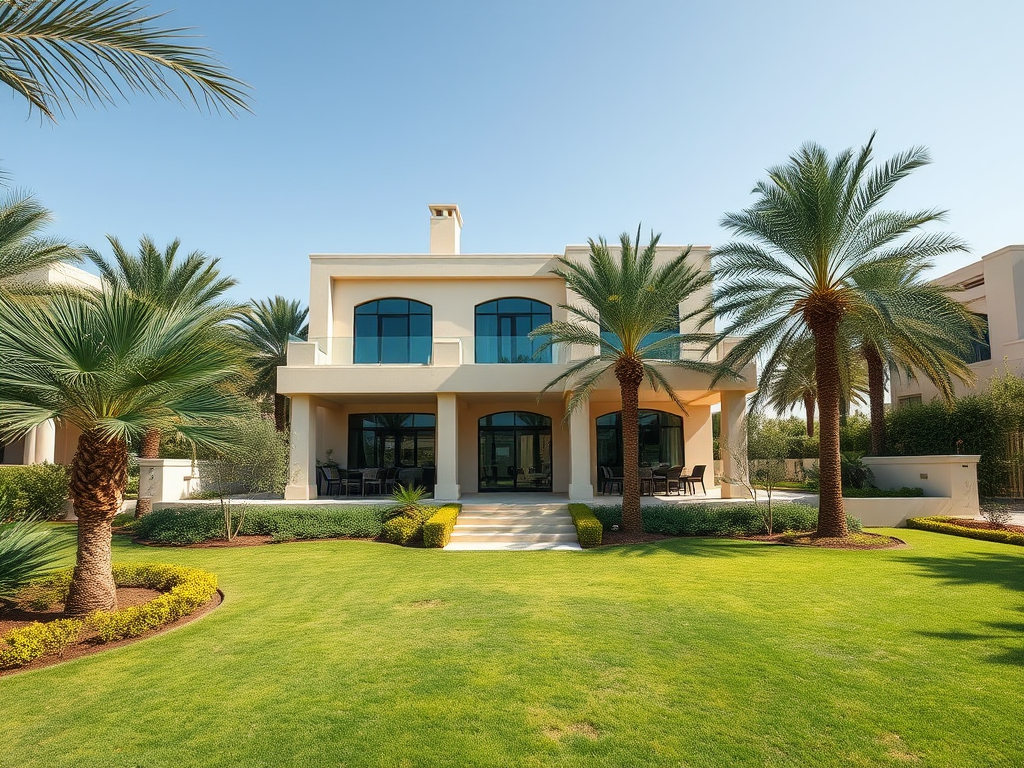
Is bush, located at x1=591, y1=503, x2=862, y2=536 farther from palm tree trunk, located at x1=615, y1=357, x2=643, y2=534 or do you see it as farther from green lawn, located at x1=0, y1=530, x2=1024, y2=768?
green lawn, located at x1=0, y1=530, x2=1024, y2=768

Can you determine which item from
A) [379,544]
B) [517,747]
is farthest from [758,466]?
[517,747]

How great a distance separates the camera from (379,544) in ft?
43.2

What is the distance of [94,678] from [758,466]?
20.4 m

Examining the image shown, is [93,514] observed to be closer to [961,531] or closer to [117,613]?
[117,613]

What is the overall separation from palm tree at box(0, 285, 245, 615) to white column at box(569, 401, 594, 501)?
10.5 metres

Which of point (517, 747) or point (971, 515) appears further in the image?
point (971, 515)

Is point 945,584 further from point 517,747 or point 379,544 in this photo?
point 379,544

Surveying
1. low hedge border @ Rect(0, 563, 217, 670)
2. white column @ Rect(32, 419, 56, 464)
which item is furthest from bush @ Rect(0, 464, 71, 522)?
low hedge border @ Rect(0, 563, 217, 670)

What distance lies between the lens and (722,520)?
1396cm

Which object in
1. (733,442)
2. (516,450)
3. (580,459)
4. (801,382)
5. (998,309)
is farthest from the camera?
(801,382)

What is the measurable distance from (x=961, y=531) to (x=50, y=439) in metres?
27.8

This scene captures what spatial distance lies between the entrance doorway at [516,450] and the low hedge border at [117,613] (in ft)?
41.7

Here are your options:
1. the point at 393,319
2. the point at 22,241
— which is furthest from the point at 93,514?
the point at 393,319

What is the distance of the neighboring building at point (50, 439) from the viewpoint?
2053cm
